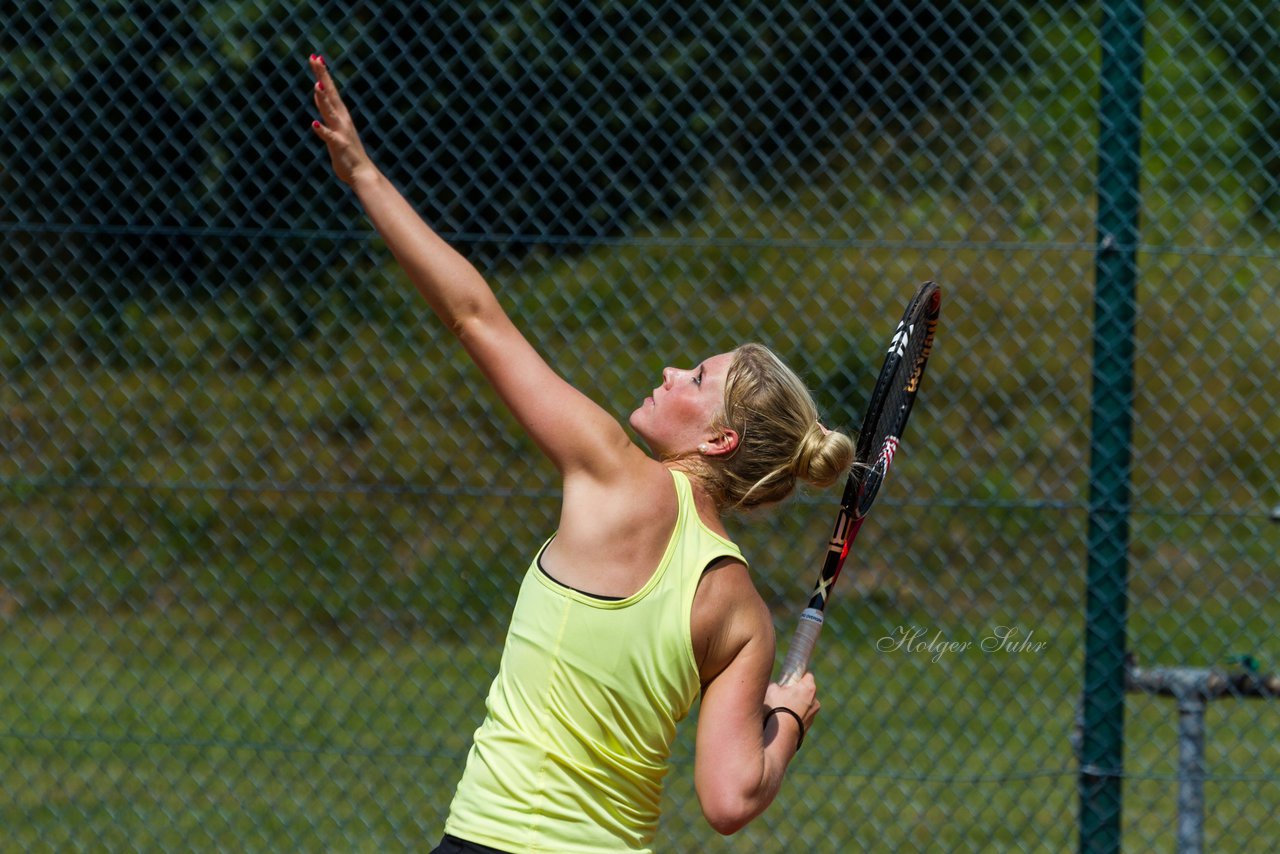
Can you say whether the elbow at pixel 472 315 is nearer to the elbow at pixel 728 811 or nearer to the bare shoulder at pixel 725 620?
the bare shoulder at pixel 725 620

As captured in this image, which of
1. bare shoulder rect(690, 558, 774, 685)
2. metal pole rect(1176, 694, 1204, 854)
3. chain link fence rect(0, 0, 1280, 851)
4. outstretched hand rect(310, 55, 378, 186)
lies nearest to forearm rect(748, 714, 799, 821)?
bare shoulder rect(690, 558, 774, 685)

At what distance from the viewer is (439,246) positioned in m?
1.91

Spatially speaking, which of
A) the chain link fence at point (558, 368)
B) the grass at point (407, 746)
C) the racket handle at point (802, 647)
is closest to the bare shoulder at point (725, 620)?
the racket handle at point (802, 647)

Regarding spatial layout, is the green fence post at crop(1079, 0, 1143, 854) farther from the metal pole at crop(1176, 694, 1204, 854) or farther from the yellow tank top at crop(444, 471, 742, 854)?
the yellow tank top at crop(444, 471, 742, 854)

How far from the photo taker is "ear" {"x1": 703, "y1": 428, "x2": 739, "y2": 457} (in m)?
2.01

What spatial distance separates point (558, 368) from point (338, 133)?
10.0 feet

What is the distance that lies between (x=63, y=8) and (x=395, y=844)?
2844 millimetres

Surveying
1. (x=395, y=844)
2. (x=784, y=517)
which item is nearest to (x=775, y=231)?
(x=784, y=517)

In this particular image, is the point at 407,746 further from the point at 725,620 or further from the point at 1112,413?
the point at 725,620

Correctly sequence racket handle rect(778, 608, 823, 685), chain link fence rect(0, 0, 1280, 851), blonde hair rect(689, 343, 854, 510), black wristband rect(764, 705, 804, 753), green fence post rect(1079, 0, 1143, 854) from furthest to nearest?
chain link fence rect(0, 0, 1280, 851) → green fence post rect(1079, 0, 1143, 854) → racket handle rect(778, 608, 823, 685) → black wristband rect(764, 705, 804, 753) → blonde hair rect(689, 343, 854, 510)

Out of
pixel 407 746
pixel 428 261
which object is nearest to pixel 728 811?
pixel 428 261

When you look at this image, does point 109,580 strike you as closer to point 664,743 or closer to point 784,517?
point 784,517

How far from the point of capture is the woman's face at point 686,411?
2.03m

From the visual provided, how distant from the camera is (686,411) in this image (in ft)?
6.68
